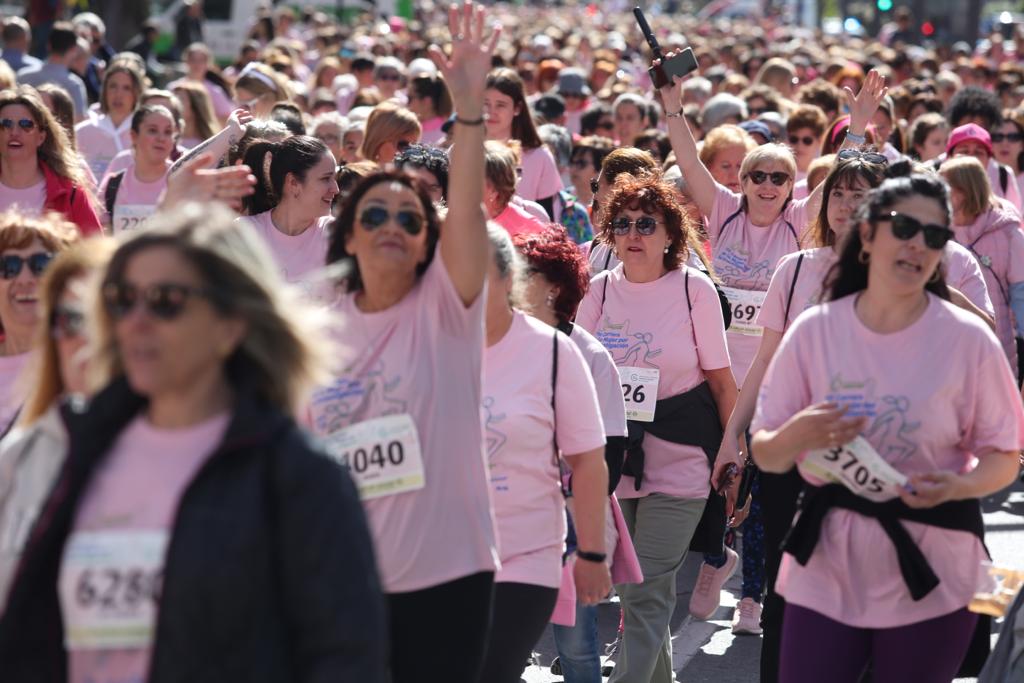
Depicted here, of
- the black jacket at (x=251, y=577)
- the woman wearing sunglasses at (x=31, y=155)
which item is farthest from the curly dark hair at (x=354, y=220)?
the woman wearing sunglasses at (x=31, y=155)

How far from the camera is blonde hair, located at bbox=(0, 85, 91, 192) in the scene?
7699mm

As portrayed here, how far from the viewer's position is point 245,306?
2.83 metres

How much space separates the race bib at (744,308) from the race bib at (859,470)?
302cm

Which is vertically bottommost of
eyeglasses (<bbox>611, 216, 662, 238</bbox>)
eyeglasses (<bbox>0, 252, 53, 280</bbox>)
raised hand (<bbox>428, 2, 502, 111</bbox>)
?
eyeglasses (<bbox>611, 216, 662, 238</bbox>)

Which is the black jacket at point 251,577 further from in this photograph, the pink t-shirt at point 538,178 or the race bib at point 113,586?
the pink t-shirt at point 538,178

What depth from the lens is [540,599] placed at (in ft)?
15.0

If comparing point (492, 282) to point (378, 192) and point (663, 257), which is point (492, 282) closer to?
point (378, 192)

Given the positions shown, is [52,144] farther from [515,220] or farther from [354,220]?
[354,220]

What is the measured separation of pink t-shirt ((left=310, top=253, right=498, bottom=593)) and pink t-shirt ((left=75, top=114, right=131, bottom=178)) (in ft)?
26.1

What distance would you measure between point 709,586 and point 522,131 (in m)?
3.38

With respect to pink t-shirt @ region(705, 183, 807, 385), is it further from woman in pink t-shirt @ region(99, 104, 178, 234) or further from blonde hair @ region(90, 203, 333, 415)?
blonde hair @ region(90, 203, 333, 415)

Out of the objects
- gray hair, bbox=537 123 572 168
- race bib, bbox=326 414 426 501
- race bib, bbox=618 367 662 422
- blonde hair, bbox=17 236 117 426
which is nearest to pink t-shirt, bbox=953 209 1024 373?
race bib, bbox=618 367 662 422

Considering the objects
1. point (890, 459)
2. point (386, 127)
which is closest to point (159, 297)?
point (890, 459)

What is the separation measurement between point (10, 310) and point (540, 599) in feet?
5.27
